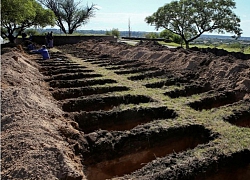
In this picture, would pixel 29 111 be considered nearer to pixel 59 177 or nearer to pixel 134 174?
pixel 59 177

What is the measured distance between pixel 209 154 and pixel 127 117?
3.01 m

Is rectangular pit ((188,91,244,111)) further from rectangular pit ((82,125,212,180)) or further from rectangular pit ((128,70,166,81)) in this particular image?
rectangular pit ((128,70,166,81))

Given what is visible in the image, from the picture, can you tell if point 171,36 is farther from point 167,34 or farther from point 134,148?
point 134,148

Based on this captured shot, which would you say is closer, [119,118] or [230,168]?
[230,168]

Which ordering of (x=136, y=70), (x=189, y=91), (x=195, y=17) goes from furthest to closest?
1. (x=195, y=17)
2. (x=136, y=70)
3. (x=189, y=91)

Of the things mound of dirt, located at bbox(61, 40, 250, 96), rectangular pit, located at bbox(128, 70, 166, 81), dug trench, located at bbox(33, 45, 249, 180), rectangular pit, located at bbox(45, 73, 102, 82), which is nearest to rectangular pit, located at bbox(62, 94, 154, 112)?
dug trench, located at bbox(33, 45, 249, 180)

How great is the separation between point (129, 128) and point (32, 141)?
3.36 m

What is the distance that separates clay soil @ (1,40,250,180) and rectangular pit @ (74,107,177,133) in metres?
0.03

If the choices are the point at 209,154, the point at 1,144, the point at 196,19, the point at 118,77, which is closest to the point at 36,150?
the point at 1,144

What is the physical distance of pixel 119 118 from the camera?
25.1 feet

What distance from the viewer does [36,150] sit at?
468 centimetres

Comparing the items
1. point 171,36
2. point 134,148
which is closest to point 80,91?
point 134,148

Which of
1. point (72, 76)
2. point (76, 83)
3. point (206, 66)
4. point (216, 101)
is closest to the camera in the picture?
point (216, 101)

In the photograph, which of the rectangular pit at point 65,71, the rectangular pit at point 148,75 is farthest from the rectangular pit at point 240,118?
the rectangular pit at point 65,71
